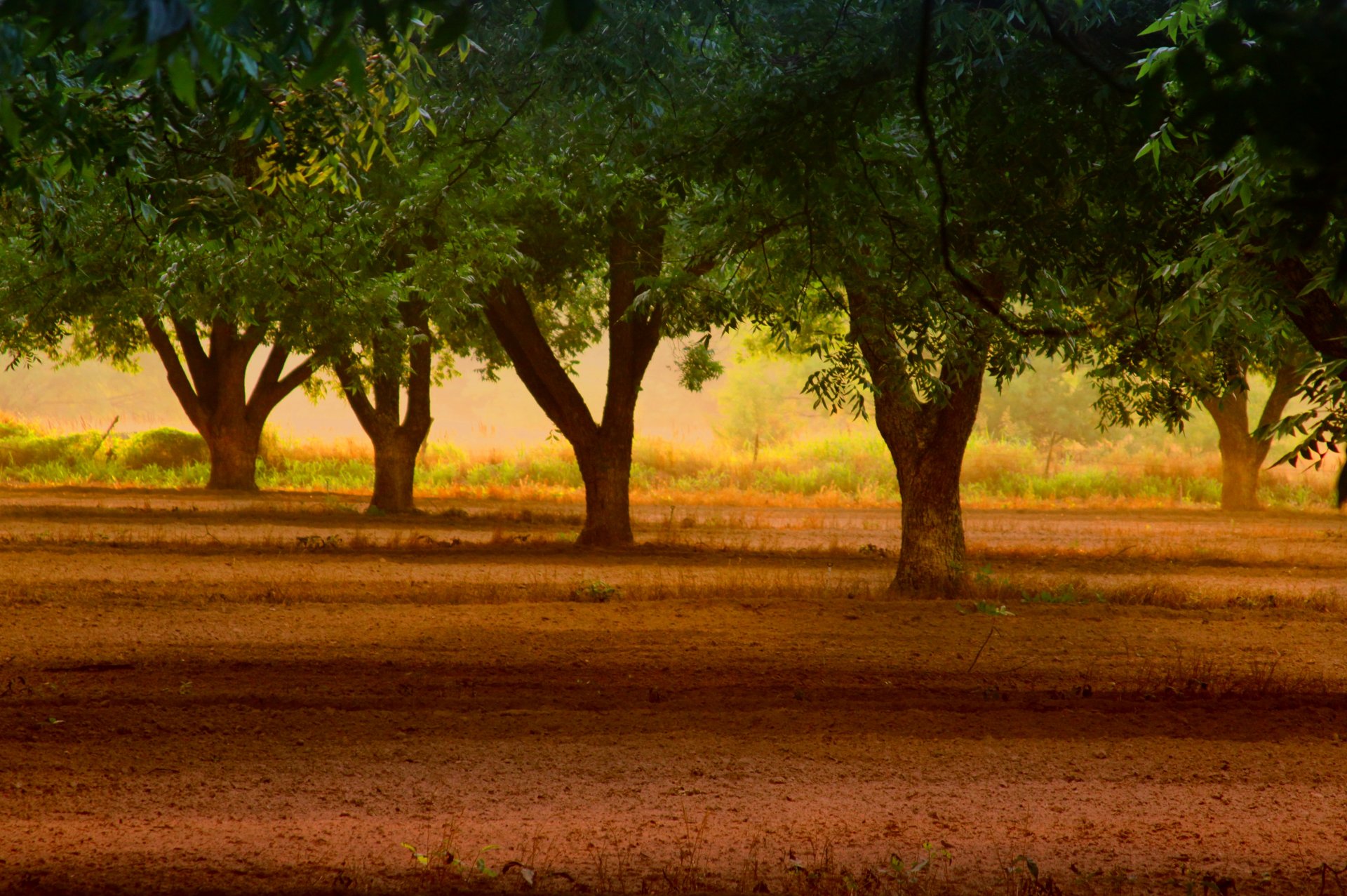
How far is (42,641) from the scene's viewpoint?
912 centimetres

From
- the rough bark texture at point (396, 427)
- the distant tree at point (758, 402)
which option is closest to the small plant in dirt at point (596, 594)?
the rough bark texture at point (396, 427)

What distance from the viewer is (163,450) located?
35688 millimetres

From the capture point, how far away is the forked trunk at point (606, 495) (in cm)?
1733

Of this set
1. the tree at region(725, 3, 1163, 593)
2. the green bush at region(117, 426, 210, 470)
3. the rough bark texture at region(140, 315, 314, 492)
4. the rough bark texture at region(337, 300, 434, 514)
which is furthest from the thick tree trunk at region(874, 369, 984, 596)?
the green bush at region(117, 426, 210, 470)

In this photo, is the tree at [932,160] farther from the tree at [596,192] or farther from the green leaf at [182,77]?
the green leaf at [182,77]

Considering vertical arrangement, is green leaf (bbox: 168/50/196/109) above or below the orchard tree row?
below

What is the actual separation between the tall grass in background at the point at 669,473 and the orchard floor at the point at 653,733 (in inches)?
731

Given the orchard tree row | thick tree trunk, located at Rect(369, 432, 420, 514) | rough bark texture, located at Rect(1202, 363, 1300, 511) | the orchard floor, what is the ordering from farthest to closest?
rough bark texture, located at Rect(1202, 363, 1300, 511)
thick tree trunk, located at Rect(369, 432, 420, 514)
the orchard floor
the orchard tree row

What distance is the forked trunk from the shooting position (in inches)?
682

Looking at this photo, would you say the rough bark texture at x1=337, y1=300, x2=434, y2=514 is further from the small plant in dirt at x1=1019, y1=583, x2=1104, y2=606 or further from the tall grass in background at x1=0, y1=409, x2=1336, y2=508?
the small plant in dirt at x1=1019, y1=583, x2=1104, y2=606

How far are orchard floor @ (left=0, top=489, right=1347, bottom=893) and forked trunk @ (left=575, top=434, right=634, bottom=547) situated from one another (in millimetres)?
3484

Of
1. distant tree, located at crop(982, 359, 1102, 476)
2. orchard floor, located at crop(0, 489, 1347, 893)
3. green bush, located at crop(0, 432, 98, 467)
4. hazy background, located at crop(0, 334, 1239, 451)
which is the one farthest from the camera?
distant tree, located at crop(982, 359, 1102, 476)

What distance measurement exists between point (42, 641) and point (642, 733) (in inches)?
213

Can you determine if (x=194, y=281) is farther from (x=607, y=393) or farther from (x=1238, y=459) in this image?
(x=1238, y=459)
